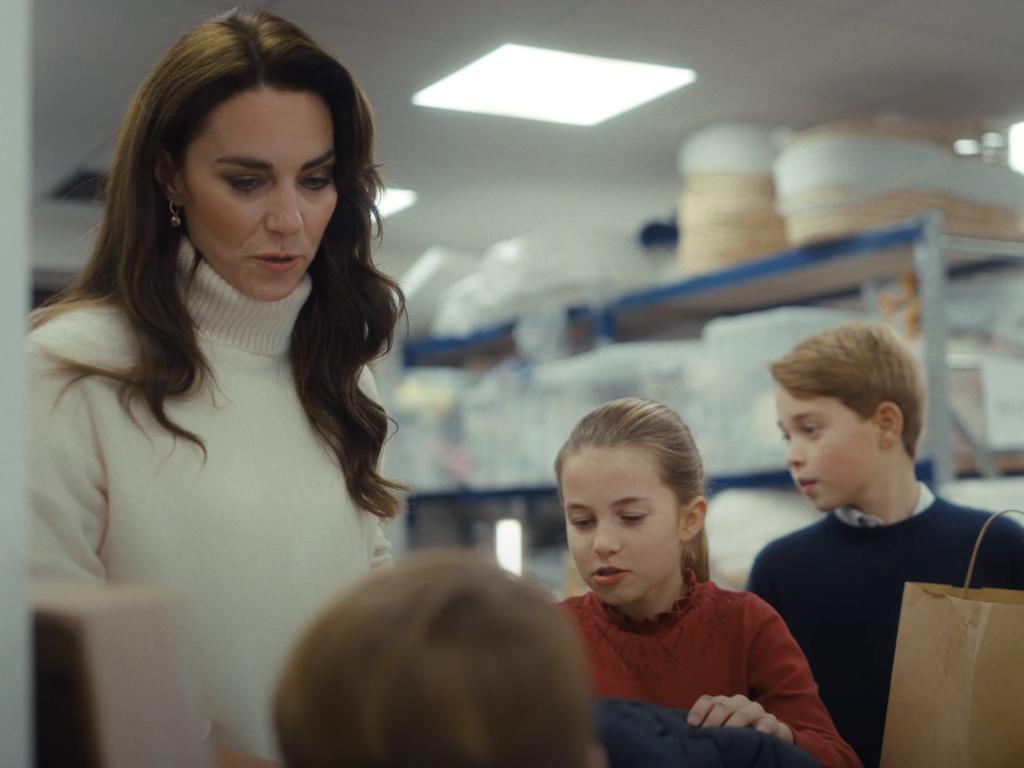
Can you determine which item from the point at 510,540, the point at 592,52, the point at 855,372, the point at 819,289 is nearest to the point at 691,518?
the point at 855,372

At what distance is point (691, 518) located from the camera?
1462 millimetres

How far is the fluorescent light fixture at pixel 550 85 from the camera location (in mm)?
3119

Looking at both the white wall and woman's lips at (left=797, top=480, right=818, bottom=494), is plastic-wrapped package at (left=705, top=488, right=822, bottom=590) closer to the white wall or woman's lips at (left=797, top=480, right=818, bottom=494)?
woman's lips at (left=797, top=480, right=818, bottom=494)

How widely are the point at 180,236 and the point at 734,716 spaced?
0.80 metres

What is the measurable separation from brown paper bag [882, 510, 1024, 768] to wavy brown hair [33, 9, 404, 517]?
23.8 inches

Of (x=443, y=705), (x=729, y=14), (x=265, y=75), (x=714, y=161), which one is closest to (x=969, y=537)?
(x=265, y=75)

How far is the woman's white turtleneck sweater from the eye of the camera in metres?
1.21

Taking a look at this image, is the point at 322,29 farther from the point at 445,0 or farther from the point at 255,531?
the point at 255,531

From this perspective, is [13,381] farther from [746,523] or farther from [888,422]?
[746,523]

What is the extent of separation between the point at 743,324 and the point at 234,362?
2.14 m

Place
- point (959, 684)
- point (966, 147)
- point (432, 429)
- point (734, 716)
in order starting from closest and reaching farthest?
1. point (734, 716)
2. point (959, 684)
3. point (966, 147)
4. point (432, 429)

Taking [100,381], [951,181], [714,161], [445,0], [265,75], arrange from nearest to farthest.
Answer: [100,381]
[265,75]
[445,0]
[951,181]
[714,161]

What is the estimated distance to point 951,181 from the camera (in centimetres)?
317

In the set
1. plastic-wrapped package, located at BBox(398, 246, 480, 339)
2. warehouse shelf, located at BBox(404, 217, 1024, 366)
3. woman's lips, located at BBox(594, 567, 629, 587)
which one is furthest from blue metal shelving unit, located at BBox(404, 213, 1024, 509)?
woman's lips, located at BBox(594, 567, 629, 587)
